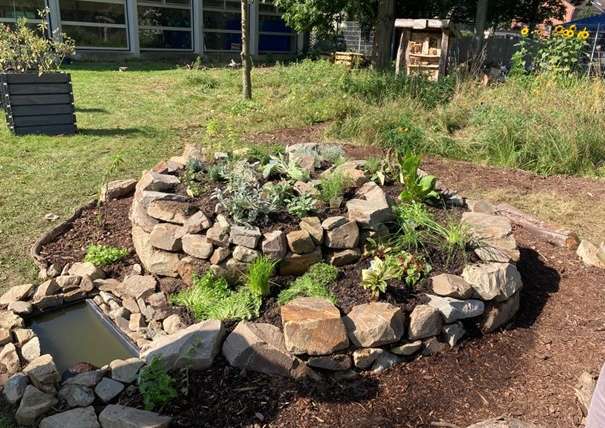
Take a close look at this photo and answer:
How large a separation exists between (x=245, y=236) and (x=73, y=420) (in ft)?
4.50

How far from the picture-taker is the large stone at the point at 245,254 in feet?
10.6

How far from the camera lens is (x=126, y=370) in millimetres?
2725

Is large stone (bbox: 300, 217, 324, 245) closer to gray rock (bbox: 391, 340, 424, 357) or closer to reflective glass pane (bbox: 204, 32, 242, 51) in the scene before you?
gray rock (bbox: 391, 340, 424, 357)

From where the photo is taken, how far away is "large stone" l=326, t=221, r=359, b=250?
11.0 feet

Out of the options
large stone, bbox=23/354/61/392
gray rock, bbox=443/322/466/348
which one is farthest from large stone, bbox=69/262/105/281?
gray rock, bbox=443/322/466/348

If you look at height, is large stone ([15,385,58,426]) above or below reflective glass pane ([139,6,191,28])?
below

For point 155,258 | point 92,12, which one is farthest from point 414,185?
point 92,12

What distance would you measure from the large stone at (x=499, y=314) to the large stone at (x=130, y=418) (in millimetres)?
1934

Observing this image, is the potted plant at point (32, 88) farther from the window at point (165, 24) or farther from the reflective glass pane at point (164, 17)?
the reflective glass pane at point (164, 17)

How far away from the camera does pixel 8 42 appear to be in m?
6.52

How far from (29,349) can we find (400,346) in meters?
2.10

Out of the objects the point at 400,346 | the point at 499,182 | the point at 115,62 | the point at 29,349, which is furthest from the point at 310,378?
the point at 115,62

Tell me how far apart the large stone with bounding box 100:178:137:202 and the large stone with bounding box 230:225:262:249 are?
76.0 inches

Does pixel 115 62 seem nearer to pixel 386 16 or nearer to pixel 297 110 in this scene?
pixel 386 16
